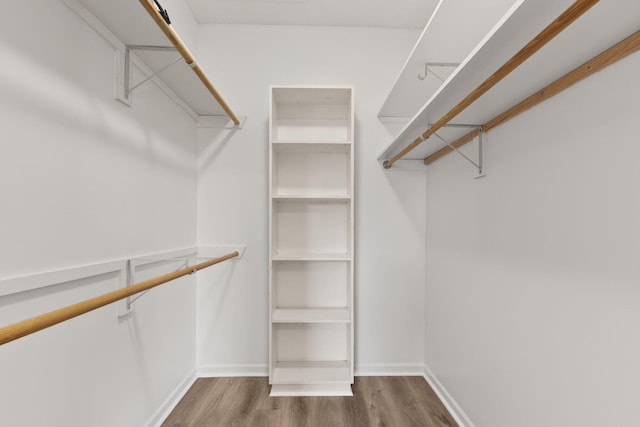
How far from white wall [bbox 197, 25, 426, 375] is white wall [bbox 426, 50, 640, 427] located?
0.59 meters

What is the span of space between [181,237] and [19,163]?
43.4 inches

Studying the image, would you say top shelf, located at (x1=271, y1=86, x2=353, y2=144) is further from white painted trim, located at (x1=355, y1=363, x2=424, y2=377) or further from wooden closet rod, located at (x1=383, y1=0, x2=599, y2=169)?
white painted trim, located at (x1=355, y1=363, x2=424, y2=377)

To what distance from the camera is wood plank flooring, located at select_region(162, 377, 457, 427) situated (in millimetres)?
1731

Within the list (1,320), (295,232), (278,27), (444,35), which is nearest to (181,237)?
(295,232)

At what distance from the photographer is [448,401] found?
1.85 m

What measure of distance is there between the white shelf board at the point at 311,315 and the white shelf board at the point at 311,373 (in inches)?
13.9

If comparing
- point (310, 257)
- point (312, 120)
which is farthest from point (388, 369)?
point (312, 120)

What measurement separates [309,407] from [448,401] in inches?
30.4

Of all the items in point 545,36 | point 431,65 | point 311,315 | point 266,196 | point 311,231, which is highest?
point 431,65

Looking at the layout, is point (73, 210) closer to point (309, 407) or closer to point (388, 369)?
point (309, 407)

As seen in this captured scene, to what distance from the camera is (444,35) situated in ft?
4.89

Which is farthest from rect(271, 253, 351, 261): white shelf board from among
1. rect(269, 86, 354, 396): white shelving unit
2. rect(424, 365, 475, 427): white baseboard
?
rect(424, 365, 475, 427): white baseboard

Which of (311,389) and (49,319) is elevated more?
(49,319)

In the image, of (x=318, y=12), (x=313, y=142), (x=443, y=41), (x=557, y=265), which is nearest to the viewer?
(x=557, y=265)
